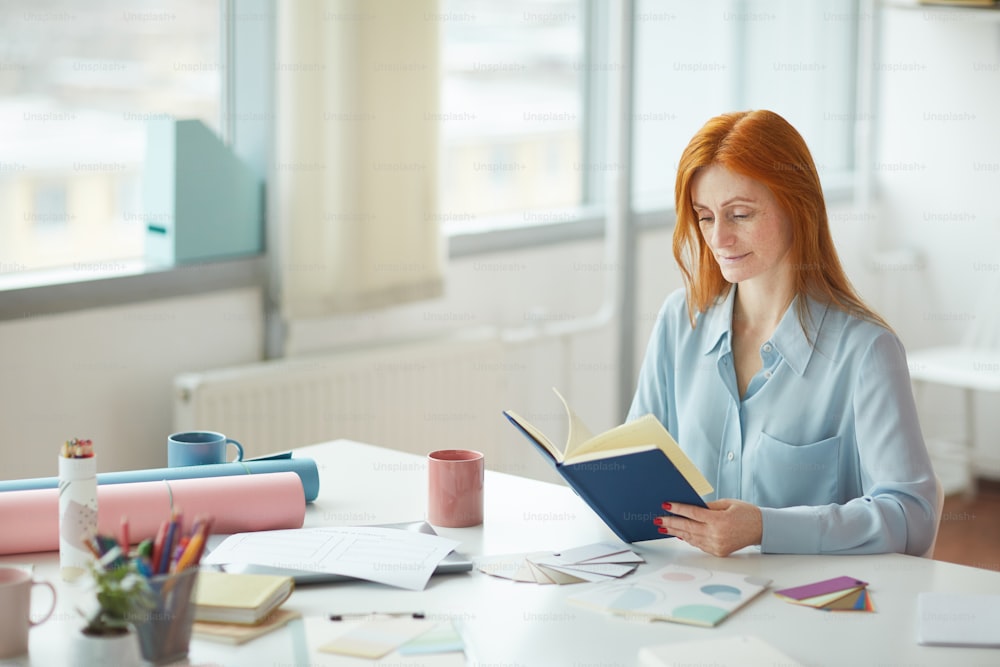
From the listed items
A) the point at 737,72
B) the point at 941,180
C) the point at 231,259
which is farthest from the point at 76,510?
the point at 941,180

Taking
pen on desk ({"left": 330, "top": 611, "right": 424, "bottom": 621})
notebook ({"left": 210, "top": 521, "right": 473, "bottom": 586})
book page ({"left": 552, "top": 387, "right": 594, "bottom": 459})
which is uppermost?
book page ({"left": 552, "top": 387, "right": 594, "bottom": 459})

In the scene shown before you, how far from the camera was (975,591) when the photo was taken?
1.61 meters

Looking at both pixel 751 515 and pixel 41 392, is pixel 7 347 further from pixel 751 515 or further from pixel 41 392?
pixel 751 515

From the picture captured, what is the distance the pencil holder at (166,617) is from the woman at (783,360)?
3.00ft

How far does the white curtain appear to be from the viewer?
3.01 meters

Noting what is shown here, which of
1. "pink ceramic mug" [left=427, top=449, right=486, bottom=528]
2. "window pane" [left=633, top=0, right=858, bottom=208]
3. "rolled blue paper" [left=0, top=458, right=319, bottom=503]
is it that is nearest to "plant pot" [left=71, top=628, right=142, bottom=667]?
"rolled blue paper" [left=0, top=458, right=319, bottom=503]

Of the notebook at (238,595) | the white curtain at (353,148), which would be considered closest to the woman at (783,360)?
the notebook at (238,595)

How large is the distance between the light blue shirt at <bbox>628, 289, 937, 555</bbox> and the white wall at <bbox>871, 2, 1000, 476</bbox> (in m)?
2.72

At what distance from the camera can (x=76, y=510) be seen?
159 cm

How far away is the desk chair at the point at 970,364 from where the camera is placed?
13.3 ft

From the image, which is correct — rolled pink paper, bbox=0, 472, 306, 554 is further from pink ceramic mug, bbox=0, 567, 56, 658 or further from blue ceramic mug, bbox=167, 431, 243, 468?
pink ceramic mug, bbox=0, 567, 56, 658

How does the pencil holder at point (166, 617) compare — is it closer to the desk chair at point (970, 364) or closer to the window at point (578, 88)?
the window at point (578, 88)

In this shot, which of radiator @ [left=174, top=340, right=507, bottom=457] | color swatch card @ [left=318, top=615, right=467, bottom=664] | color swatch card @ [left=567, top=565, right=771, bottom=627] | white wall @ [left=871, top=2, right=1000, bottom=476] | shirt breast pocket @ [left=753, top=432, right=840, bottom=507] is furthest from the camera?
white wall @ [left=871, top=2, right=1000, bottom=476]

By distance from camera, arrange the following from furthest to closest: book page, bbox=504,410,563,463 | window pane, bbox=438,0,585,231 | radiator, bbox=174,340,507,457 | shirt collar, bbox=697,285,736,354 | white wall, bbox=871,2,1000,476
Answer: white wall, bbox=871,2,1000,476
window pane, bbox=438,0,585,231
radiator, bbox=174,340,507,457
shirt collar, bbox=697,285,736,354
book page, bbox=504,410,563,463
